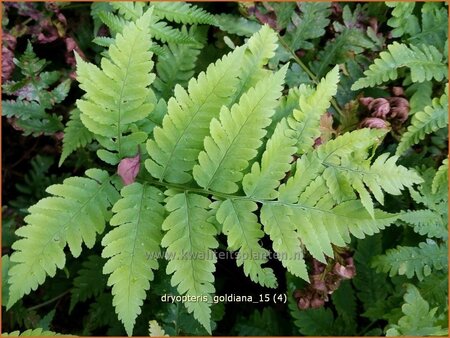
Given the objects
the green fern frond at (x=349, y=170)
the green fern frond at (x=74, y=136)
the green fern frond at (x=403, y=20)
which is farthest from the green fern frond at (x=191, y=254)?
the green fern frond at (x=403, y=20)

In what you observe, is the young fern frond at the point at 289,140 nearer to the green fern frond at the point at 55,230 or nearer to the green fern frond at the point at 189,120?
the green fern frond at the point at 189,120

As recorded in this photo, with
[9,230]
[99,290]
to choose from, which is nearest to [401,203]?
[99,290]

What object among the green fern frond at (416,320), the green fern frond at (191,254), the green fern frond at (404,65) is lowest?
the green fern frond at (416,320)

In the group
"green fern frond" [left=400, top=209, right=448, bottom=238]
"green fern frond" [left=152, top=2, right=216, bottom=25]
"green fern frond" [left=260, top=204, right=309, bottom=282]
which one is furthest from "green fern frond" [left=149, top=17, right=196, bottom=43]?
"green fern frond" [left=400, top=209, right=448, bottom=238]

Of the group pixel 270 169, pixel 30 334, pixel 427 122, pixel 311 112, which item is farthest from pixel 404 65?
pixel 30 334

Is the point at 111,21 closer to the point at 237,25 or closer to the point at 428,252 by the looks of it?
the point at 237,25

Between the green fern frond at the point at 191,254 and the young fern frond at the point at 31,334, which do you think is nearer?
the green fern frond at the point at 191,254

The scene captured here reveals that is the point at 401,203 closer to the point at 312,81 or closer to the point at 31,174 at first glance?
the point at 312,81
